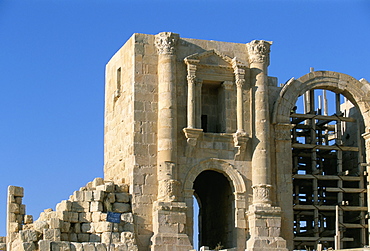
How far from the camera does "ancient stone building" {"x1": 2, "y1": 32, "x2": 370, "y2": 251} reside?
110 ft

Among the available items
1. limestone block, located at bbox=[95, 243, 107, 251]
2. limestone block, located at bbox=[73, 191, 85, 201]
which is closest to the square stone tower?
limestone block, located at bbox=[95, 243, 107, 251]

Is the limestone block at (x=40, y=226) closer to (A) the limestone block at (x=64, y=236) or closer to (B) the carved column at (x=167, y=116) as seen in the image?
(A) the limestone block at (x=64, y=236)

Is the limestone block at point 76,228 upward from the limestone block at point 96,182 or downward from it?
downward

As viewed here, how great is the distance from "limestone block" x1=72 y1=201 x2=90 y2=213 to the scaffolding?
30.1ft

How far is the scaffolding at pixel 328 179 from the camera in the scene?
38438 millimetres

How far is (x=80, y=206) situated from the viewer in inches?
1332

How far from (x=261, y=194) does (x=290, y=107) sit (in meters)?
4.23

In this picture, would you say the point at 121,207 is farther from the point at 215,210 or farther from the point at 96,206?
the point at 215,210

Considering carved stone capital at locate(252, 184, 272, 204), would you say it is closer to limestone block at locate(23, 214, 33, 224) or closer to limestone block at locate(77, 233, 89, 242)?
limestone block at locate(77, 233, 89, 242)

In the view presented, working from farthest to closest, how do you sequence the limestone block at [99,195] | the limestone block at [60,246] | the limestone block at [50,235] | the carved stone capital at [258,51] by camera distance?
1. the carved stone capital at [258,51]
2. the limestone block at [99,195]
3. the limestone block at [50,235]
4. the limestone block at [60,246]

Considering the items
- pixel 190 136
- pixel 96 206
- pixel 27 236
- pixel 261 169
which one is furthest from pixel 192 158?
pixel 27 236

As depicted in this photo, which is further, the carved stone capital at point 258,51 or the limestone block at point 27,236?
the carved stone capital at point 258,51

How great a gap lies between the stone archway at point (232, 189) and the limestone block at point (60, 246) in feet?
16.1

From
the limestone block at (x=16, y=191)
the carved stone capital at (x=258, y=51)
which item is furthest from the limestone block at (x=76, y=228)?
the carved stone capital at (x=258, y=51)
